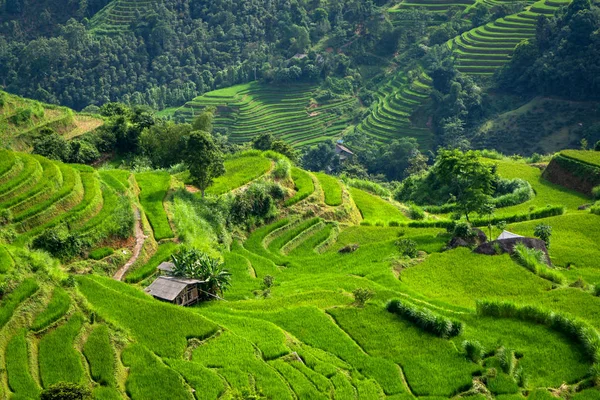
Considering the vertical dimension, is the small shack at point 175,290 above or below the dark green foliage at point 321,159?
above

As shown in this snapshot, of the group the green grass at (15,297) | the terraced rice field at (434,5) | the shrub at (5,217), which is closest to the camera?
the green grass at (15,297)

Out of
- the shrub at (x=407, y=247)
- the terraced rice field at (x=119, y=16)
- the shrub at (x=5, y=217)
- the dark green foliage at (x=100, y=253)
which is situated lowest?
the shrub at (x=407, y=247)

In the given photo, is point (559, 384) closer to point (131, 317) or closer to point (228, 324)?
point (228, 324)

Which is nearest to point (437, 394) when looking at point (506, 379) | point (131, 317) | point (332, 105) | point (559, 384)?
point (506, 379)

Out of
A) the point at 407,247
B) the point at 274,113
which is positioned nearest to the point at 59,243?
the point at 407,247

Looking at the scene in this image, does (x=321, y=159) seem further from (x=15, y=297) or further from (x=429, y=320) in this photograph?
(x=15, y=297)

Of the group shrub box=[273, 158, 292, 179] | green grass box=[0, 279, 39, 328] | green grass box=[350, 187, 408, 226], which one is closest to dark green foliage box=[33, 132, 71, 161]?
shrub box=[273, 158, 292, 179]

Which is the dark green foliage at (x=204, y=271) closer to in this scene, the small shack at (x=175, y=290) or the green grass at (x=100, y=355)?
the small shack at (x=175, y=290)

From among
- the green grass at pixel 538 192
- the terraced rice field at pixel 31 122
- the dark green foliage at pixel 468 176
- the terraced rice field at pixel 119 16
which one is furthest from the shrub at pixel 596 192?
the terraced rice field at pixel 119 16
